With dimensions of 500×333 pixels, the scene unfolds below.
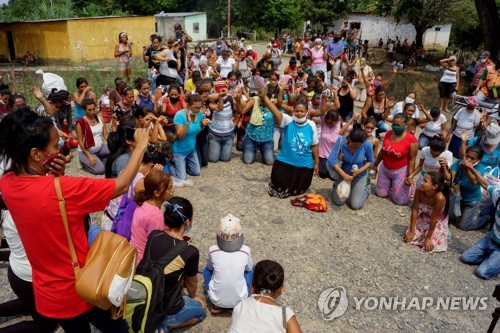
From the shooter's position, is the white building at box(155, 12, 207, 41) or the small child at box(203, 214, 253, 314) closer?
the small child at box(203, 214, 253, 314)

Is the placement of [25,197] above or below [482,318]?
above

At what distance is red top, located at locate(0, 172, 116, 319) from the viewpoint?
7.06 ft

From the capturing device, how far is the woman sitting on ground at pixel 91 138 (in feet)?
22.7

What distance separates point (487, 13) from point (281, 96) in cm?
1433

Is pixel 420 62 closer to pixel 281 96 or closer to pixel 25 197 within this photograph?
pixel 281 96

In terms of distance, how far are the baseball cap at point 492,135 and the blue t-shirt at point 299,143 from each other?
2540 mm

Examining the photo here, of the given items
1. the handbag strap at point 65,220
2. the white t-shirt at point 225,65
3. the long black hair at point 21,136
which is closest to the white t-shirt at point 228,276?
the handbag strap at point 65,220

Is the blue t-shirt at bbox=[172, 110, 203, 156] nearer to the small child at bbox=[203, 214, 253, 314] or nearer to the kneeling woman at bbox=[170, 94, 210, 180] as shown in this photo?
the kneeling woman at bbox=[170, 94, 210, 180]

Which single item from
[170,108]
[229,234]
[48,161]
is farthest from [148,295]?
[170,108]

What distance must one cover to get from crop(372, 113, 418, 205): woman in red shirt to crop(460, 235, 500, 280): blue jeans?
5.50ft

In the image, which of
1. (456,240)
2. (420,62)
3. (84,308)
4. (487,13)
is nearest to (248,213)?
(456,240)

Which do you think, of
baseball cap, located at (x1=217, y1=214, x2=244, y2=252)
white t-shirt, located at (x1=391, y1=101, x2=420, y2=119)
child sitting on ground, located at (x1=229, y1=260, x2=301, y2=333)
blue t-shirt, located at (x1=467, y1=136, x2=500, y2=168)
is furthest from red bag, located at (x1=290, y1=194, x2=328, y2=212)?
child sitting on ground, located at (x1=229, y1=260, x2=301, y2=333)

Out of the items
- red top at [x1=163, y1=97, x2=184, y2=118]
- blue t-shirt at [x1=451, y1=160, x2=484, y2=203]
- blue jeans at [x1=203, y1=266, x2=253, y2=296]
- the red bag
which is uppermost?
red top at [x1=163, y1=97, x2=184, y2=118]

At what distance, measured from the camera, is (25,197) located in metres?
2.16
